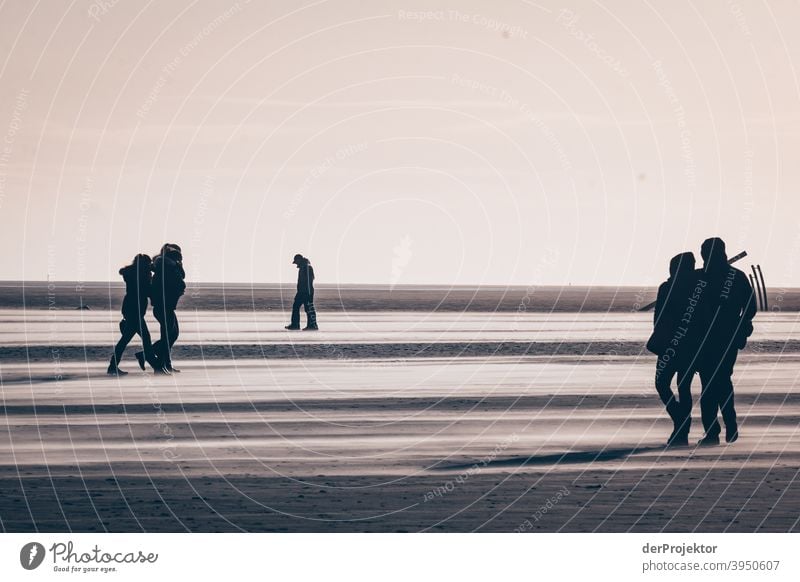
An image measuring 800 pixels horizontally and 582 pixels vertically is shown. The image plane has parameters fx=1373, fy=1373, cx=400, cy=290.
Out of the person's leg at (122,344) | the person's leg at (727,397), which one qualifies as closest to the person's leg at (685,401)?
the person's leg at (727,397)

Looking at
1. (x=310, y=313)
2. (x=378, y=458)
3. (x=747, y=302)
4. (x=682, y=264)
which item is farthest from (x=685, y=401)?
(x=310, y=313)

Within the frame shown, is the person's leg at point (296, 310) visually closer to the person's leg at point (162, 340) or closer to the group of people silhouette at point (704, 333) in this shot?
the person's leg at point (162, 340)

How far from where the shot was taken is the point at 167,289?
2112 cm

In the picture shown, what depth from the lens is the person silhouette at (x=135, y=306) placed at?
Answer: 21.0 meters

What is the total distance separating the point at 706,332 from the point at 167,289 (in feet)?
32.6

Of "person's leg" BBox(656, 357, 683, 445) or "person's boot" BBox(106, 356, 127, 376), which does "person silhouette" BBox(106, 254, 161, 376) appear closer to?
"person's boot" BBox(106, 356, 127, 376)

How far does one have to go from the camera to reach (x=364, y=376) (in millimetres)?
21719

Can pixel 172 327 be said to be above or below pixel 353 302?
above

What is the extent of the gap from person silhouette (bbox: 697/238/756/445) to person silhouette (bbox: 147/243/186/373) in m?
9.51

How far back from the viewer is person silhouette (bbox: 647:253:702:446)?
45.0 ft

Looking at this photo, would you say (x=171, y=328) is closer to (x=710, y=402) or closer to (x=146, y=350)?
(x=146, y=350)

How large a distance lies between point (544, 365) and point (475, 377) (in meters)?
2.73

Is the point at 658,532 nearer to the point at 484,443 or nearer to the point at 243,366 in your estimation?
the point at 484,443
